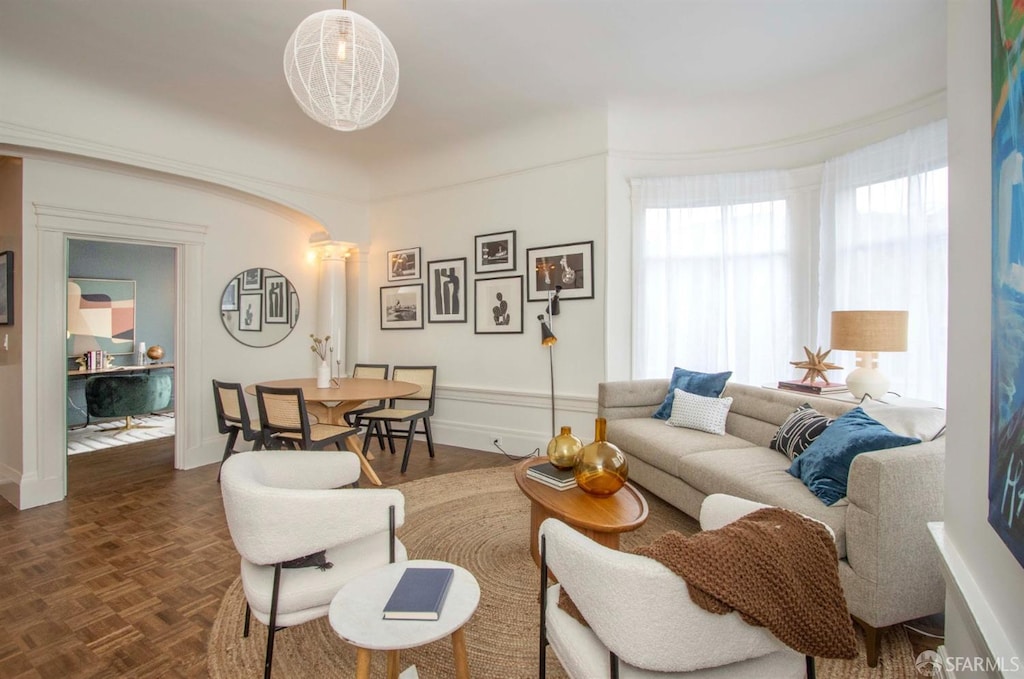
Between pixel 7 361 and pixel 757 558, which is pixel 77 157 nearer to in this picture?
pixel 7 361

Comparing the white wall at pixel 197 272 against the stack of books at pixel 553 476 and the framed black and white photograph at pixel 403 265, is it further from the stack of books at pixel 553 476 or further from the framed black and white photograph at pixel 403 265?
the stack of books at pixel 553 476

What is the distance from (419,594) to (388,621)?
124mm

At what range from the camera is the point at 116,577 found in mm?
2408

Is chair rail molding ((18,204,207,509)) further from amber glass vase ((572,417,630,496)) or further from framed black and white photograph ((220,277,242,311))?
amber glass vase ((572,417,630,496))

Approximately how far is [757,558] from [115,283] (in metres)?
8.24

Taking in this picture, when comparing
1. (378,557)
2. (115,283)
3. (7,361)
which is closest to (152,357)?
(115,283)

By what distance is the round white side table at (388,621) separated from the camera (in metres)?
1.19

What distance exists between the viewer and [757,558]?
3.38 ft

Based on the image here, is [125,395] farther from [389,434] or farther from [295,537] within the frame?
[295,537]

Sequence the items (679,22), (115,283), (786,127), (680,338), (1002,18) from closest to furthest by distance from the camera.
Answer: (1002,18) < (679,22) < (786,127) < (680,338) < (115,283)

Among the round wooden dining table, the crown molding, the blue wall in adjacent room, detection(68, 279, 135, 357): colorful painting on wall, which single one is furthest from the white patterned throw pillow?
detection(68, 279, 135, 357): colorful painting on wall

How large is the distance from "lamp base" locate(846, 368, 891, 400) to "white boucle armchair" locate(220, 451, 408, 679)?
3040mm

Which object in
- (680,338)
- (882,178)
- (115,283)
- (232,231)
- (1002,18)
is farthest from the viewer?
(115,283)

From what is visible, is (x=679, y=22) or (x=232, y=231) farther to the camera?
(x=232, y=231)
